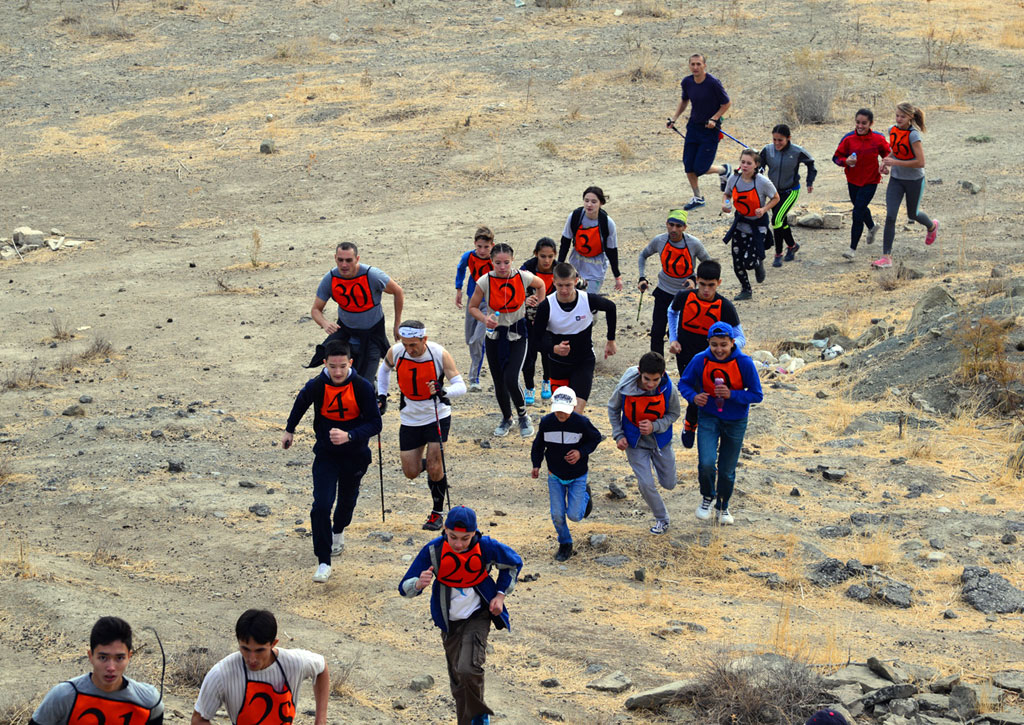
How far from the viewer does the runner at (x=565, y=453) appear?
8.40m

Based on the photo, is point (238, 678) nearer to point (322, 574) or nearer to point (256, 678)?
point (256, 678)

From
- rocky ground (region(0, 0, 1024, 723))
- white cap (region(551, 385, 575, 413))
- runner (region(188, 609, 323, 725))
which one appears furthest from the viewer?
white cap (region(551, 385, 575, 413))

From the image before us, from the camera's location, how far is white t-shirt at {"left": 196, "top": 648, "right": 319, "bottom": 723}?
524 centimetres

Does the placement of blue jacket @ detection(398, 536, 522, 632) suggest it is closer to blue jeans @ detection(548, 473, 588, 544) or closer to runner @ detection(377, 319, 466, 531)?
blue jeans @ detection(548, 473, 588, 544)

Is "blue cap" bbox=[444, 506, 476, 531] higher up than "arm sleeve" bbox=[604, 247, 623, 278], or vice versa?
"arm sleeve" bbox=[604, 247, 623, 278]

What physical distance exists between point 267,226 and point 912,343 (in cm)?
1017

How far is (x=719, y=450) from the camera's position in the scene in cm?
920

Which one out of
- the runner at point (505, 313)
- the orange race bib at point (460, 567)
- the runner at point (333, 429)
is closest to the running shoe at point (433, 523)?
the runner at point (333, 429)

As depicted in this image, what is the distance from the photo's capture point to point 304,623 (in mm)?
7961

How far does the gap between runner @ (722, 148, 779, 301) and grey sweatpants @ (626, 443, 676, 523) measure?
5561mm

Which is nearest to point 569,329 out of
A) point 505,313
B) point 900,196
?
point 505,313

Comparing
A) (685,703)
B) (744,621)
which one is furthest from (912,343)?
(685,703)

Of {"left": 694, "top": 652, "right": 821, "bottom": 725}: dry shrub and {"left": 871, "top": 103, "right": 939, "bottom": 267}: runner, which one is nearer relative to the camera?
{"left": 694, "top": 652, "right": 821, "bottom": 725}: dry shrub

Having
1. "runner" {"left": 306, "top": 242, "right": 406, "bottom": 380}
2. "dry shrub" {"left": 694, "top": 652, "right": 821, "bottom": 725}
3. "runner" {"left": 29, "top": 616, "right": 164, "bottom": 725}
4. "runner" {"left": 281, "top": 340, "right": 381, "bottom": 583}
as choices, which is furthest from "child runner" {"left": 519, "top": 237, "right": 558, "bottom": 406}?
"runner" {"left": 29, "top": 616, "right": 164, "bottom": 725}
